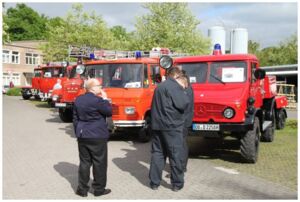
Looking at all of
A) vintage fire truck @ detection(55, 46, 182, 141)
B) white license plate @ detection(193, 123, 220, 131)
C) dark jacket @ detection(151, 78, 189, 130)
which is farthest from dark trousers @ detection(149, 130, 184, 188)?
vintage fire truck @ detection(55, 46, 182, 141)

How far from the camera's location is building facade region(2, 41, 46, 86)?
62.1m

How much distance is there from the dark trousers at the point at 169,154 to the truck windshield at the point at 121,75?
489 centimetres

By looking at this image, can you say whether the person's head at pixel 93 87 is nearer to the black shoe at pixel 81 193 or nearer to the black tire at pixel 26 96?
the black shoe at pixel 81 193

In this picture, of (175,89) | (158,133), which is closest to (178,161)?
(158,133)

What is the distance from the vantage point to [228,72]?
9.46 metres

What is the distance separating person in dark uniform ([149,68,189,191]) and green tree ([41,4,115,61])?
1177 inches

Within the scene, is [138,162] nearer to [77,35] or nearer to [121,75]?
[121,75]

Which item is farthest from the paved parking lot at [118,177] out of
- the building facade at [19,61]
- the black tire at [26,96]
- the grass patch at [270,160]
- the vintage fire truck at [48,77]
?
the building facade at [19,61]

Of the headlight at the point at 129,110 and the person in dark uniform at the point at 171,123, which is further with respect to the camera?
the headlight at the point at 129,110

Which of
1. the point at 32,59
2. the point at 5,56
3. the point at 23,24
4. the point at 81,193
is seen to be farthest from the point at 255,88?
the point at 23,24

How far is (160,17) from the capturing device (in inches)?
1245

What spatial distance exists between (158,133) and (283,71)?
102 ft

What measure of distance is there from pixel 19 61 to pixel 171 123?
2413 inches

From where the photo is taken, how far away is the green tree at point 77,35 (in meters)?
36.3
